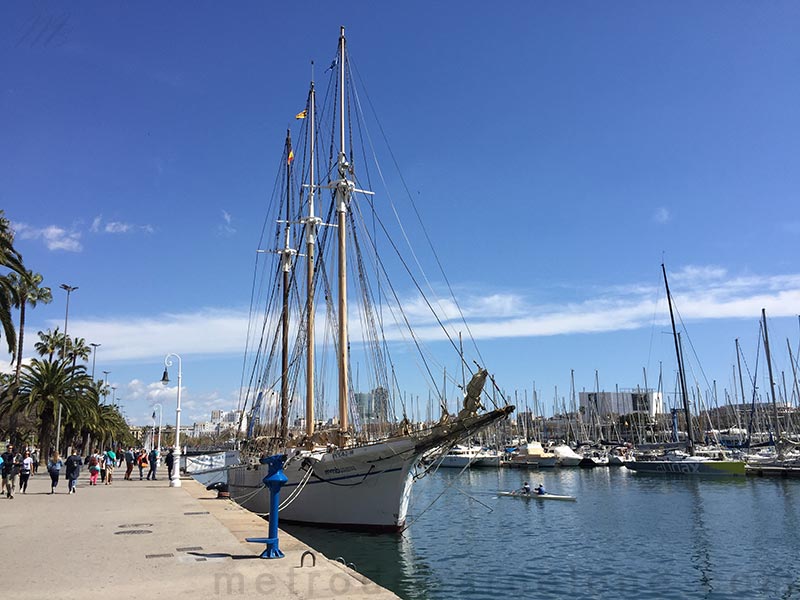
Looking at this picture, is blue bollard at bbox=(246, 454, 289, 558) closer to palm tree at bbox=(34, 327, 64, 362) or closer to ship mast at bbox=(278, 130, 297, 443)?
ship mast at bbox=(278, 130, 297, 443)

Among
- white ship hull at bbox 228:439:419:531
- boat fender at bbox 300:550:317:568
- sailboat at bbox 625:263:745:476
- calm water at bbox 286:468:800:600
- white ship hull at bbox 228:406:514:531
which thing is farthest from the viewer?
sailboat at bbox 625:263:745:476

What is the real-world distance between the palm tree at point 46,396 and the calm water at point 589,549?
33.5m

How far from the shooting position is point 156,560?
11.9m

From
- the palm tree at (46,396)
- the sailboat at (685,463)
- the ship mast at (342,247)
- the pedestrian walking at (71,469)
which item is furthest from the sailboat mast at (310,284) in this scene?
the sailboat at (685,463)

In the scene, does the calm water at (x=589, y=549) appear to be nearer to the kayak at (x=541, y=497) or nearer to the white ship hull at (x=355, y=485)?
the white ship hull at (x=355, y=485)

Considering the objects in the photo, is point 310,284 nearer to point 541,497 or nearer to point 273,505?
point 541,497

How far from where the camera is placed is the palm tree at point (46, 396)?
177ft

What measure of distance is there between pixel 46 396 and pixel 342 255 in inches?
1503

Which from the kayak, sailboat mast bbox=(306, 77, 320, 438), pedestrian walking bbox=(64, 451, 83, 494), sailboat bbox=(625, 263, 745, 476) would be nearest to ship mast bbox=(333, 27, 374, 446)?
sailboat mast bbox=(306, 77, 320, 438)

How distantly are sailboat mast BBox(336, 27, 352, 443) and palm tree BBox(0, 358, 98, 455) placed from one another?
36970mm

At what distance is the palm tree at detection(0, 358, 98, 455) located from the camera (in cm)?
5394

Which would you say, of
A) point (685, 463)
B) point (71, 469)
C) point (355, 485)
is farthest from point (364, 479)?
point (685, 463)

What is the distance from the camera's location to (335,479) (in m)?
26.7

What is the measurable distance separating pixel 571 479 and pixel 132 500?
49.9 m
